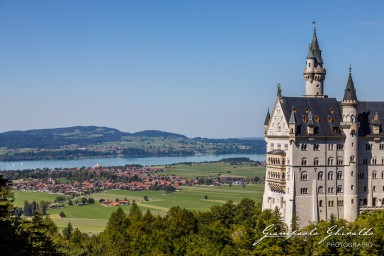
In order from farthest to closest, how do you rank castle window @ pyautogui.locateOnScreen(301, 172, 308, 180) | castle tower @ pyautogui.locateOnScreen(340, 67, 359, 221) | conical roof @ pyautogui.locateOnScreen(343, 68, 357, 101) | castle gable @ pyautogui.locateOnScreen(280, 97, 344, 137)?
conical roof @ pyautogui.locateOnScreen(343, 68, 357, 101) → castle tower @ pyautogui.locateOnScreen(340, 67, 359, 221) → castle gable @ pyautogui.locateOnScreen(280, 97, 344, 137) → castle window @ pyautogui.locateOnScreen(301, 172, 308, 180)

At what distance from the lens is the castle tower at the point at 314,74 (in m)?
91.4

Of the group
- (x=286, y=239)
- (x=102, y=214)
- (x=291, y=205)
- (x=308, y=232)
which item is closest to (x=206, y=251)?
(x=286, y=239)

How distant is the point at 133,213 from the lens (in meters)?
103

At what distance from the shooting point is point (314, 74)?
91.4m

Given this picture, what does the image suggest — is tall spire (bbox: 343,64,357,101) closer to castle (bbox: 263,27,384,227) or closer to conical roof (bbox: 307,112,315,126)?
castle (bbox: 263,27,384,227)

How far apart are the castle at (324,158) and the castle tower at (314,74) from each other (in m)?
7.30

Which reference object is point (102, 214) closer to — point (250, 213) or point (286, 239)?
point (250, 213)

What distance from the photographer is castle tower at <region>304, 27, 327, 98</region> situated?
300ft

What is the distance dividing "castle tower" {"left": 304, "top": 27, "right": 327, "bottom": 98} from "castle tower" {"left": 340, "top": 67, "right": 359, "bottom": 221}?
1001 centimetres

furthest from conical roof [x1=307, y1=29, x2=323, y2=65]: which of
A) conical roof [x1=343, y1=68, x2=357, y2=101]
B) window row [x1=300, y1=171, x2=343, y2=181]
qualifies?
window row [x1=300, y1=171, x2=343, y2=181]

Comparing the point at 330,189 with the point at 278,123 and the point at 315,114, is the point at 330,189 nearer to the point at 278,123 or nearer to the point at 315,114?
the point at 315,114

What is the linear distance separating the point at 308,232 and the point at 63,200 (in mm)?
139833

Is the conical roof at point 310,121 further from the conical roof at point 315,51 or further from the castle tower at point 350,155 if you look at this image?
the conical roof at point 315,51

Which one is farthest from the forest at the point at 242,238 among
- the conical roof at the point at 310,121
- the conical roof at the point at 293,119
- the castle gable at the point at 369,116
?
the conical roof at the point at 310,121
